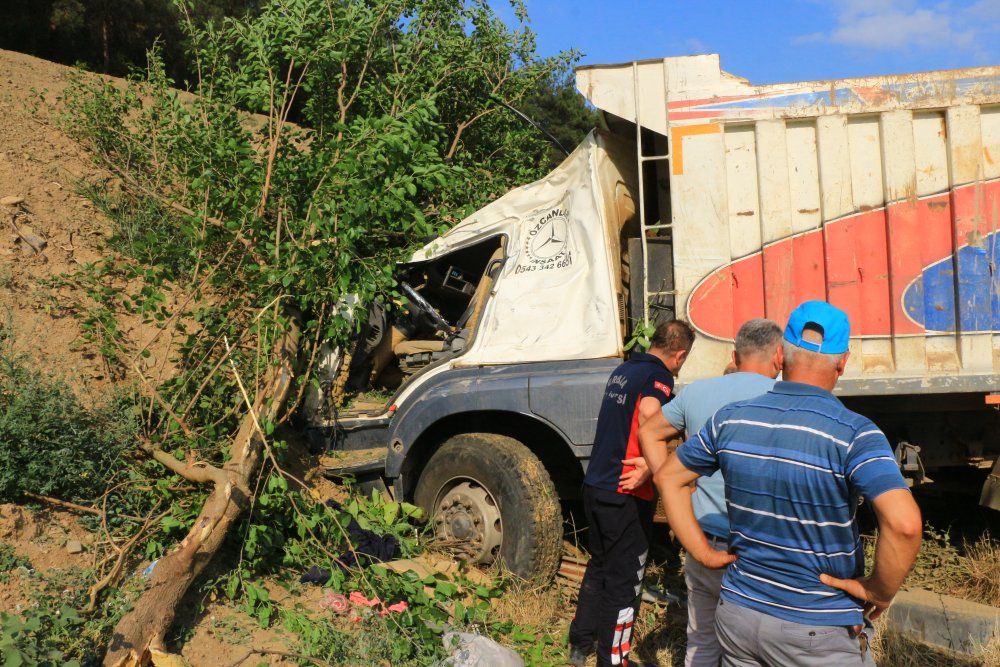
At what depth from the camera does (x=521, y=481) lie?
16.6 feet

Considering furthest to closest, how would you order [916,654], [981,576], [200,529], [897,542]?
1. [981,576]
2. [200,529]
3. [916,654]
4. [897,542]

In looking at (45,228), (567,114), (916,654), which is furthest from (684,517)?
(567,114)

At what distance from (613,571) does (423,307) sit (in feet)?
8.99

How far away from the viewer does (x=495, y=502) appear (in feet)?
17.0

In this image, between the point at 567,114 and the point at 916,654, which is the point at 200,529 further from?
the point at 567,114

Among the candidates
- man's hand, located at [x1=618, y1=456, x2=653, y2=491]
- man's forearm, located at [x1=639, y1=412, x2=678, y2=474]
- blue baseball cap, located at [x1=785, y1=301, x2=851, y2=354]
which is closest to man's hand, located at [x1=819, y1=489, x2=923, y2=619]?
blue baseball cap, located at [x1=785, y1=301, x2=851, y2=354]

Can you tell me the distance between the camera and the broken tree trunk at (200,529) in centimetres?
393

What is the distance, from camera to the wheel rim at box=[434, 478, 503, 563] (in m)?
5.21

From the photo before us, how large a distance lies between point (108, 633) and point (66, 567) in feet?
1.68

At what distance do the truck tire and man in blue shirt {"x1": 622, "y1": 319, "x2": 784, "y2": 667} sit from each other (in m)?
1.49

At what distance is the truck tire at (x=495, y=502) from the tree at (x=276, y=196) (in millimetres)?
1074

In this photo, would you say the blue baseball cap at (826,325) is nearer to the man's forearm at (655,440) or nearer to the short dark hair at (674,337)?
the man's forearm at (655,440)

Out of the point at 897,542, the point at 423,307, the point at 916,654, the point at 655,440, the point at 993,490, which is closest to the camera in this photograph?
the point at 897,542

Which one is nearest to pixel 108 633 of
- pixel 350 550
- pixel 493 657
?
pixel 350 550
